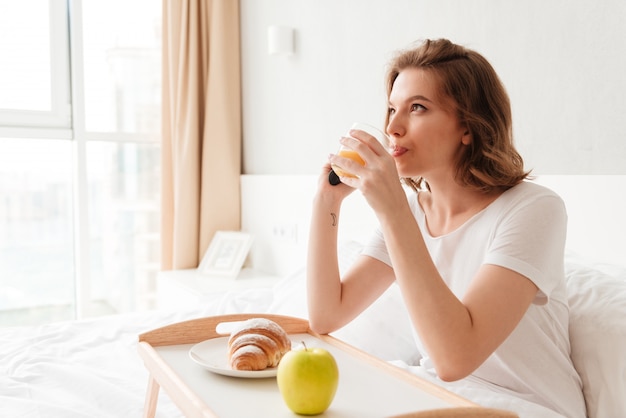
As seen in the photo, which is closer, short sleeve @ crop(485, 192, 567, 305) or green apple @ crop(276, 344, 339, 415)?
green apple @ crop(276, 344, 339, 415)

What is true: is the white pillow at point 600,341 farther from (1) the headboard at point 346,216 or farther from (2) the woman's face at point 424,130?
(2) the woman's face at point 424,130

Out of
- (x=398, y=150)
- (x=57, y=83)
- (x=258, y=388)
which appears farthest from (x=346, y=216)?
(x=57, y=83)

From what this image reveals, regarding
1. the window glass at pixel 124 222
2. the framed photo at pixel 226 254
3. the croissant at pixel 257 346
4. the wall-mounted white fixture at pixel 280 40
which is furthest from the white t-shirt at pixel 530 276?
the window glass at pixel 124 222

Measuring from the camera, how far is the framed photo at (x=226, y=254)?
3.10m

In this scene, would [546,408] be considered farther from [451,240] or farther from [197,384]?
[197,384]

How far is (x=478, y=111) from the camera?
48.9 inches

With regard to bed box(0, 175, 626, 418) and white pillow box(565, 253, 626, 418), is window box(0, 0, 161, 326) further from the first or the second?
white pillow box(565, 253, 626, 418)

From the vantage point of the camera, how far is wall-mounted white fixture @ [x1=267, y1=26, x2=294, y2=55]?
2859mm

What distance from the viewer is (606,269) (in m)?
1.43

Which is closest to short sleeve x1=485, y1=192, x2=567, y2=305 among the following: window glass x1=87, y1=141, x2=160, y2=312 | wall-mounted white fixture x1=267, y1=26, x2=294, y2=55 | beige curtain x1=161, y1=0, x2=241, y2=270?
wall-mounted white fixture x1=267, y1=26, x2=294, y2=55

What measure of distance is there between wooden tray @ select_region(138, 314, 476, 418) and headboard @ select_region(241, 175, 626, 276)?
774 millimetres

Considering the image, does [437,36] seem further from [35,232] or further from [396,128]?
[35,232]

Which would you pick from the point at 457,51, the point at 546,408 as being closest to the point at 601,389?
the point at 546,408

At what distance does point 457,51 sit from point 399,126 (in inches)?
7.7
